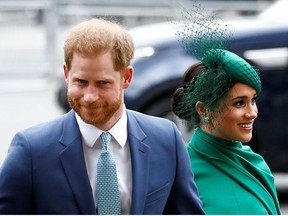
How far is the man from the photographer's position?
317cm

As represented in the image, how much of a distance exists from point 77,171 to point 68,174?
0.11 ft

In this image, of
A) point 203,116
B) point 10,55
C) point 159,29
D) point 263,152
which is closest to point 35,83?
point 10,55

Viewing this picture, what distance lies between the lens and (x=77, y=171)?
322 cm

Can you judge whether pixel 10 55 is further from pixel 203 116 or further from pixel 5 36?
pixel 203 116

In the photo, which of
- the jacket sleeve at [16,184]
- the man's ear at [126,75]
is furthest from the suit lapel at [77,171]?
the man's ear at [126,75]

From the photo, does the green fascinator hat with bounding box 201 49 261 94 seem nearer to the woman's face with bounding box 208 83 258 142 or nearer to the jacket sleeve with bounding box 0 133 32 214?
the woman's face with bounding box 208 83 258 142

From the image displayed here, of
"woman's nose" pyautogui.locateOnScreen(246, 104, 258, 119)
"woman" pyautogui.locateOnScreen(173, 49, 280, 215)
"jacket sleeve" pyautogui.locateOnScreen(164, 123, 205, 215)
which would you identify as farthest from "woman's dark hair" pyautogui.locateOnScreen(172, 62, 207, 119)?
"jacket sleeve" pyautogui.locateOnScreen(164, 123, 205, 215)

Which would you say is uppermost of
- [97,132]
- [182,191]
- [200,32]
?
[200,32]

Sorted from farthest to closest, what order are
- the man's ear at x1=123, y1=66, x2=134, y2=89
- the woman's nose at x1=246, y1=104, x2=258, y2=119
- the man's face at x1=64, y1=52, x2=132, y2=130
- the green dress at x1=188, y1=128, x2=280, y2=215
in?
1. the woman's nose at x1=246, y1=104, x2=258, y2=119
2. the green dress at x1=188, y1=128, x2=280, y2=215
3. the man's ear at x1=123, y1=66, x2=134, y2=89
4. the man's face at x1=64, y1=52, x2=132, y2=130

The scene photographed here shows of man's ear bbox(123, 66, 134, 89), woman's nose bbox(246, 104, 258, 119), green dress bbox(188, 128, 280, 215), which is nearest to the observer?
man's ear bbox(123, 66, 134, 89)

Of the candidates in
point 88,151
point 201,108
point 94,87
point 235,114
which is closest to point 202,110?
point 201,108

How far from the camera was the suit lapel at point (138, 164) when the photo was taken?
127 inches

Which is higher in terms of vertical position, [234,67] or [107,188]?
[234,67]

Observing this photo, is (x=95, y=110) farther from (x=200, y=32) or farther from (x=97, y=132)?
(x=200, y=32)
